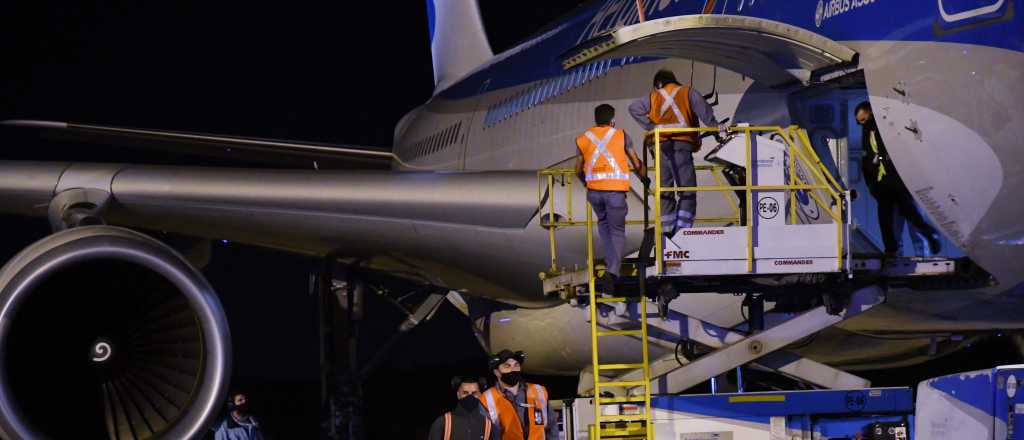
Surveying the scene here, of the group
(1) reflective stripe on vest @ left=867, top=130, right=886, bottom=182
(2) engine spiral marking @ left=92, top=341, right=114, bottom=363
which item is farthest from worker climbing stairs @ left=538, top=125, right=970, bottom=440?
(2) engine spiral marking @ left=92, top=341, right=114, bottom=363

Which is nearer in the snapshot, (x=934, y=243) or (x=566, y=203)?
(x=934, y=243)

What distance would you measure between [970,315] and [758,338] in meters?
1.20

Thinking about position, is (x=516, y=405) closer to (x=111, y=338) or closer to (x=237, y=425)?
(x=111, y=338)

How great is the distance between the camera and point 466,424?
6.34 metres

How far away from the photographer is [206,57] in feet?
77.2

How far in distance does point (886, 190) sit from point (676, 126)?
1.16 metres

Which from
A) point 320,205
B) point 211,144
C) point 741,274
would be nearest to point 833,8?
point 741,274

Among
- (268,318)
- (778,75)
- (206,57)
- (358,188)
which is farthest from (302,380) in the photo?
(778,75)

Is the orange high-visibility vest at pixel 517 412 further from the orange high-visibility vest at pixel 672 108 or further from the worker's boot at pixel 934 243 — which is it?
the worker's boot at pixel 934 243

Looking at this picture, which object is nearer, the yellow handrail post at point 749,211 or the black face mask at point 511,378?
the black face mask at point 511,378

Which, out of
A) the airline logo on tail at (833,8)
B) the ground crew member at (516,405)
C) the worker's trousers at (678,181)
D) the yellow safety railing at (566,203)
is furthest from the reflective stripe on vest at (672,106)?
the ground crew member at (516,405)

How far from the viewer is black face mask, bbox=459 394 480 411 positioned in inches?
250

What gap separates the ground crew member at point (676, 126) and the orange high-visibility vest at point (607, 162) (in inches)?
9.2

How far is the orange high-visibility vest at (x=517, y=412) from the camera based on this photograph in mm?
6473
